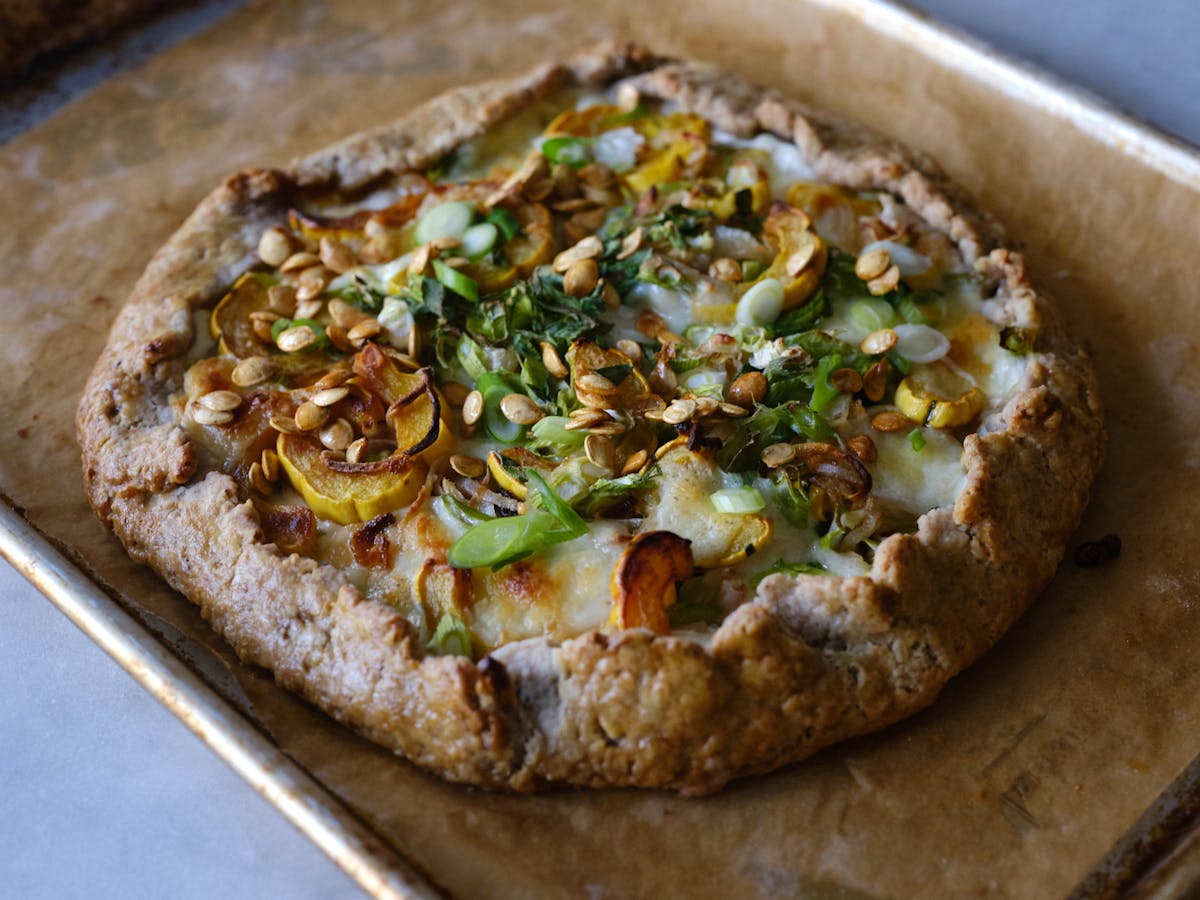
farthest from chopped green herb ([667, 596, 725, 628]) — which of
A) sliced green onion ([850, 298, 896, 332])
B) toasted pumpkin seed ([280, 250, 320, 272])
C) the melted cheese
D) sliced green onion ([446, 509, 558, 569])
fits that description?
toasted pumpkin seed ([280, 250, 320, 272])

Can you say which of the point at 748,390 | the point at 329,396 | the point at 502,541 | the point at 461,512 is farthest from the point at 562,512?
the point at 329,396

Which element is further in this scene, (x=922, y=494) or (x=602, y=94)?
(x=602, y=94)

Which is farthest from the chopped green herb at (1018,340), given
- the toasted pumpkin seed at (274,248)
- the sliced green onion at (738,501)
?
the toasted pumpkin seed at (274,248)

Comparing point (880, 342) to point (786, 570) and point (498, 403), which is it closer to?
point (786, 570)

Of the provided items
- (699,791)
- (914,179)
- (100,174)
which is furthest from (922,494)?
(100,174)

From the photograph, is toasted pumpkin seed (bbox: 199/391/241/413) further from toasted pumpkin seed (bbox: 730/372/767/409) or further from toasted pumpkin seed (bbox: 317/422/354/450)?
toasted pumpkin seed (bbox: 730/372/767/409)

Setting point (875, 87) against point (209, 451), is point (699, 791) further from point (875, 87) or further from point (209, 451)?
point (875, 87)
